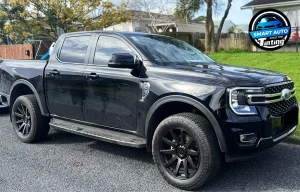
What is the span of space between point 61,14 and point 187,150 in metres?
16.9

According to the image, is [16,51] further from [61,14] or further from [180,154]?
[180,154]

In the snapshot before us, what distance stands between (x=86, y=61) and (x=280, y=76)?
8.75 ft

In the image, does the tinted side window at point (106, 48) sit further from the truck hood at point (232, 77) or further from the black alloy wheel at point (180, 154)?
the black alloy wheel at point (180, 154)

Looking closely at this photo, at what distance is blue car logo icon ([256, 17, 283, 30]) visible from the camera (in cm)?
1415

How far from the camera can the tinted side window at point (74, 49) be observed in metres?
5.20

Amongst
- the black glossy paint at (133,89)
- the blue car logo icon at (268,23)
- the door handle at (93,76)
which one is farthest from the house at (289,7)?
the door handle at (93,76)

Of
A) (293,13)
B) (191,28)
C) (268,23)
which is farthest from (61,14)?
(191,28)

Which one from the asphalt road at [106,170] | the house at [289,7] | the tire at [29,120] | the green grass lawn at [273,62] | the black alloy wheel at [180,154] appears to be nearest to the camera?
the black alloy wheel at [180,154]

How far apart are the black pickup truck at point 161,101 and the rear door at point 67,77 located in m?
0.02

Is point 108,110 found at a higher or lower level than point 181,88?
lower

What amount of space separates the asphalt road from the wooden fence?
48.1 ft

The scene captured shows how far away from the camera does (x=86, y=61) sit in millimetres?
5051

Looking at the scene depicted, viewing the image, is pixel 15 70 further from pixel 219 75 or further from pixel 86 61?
pixel 219 75

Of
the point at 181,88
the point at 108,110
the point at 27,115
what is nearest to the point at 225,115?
the point at 181,88
